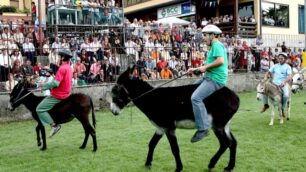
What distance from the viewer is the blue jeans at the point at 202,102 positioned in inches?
249

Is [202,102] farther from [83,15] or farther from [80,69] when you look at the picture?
[83,15]

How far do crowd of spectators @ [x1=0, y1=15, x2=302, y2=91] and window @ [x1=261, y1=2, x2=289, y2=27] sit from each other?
8829 mm

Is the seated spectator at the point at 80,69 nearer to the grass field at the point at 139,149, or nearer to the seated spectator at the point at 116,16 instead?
the grass field at the point at 139,149

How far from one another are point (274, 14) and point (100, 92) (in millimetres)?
20286

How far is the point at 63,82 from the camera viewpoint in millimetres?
8367

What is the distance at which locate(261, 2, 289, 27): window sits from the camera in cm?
3017

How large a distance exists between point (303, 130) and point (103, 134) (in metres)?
5.19

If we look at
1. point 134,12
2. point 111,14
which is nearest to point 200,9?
point 134,12

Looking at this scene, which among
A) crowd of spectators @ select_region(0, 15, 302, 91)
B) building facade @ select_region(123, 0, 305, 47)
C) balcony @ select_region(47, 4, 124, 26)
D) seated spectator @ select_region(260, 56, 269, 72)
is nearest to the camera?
crowd of spectators @ select_region(0, 15, 302, 91)

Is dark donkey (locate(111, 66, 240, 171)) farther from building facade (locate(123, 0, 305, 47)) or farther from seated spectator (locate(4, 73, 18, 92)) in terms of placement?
building facade (locate(123, 0, 305, 47))

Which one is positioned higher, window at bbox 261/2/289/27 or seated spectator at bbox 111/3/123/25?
window at bbox 261/2/289/27

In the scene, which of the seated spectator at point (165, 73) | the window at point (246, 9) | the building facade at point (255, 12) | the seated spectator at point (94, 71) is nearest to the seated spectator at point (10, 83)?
the seated spectator at point (94, 71)

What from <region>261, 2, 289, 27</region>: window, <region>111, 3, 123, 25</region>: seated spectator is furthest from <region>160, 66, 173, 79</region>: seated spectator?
<region>261, 2, 289, 27</region>: window

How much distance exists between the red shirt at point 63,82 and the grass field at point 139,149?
1227 mm
